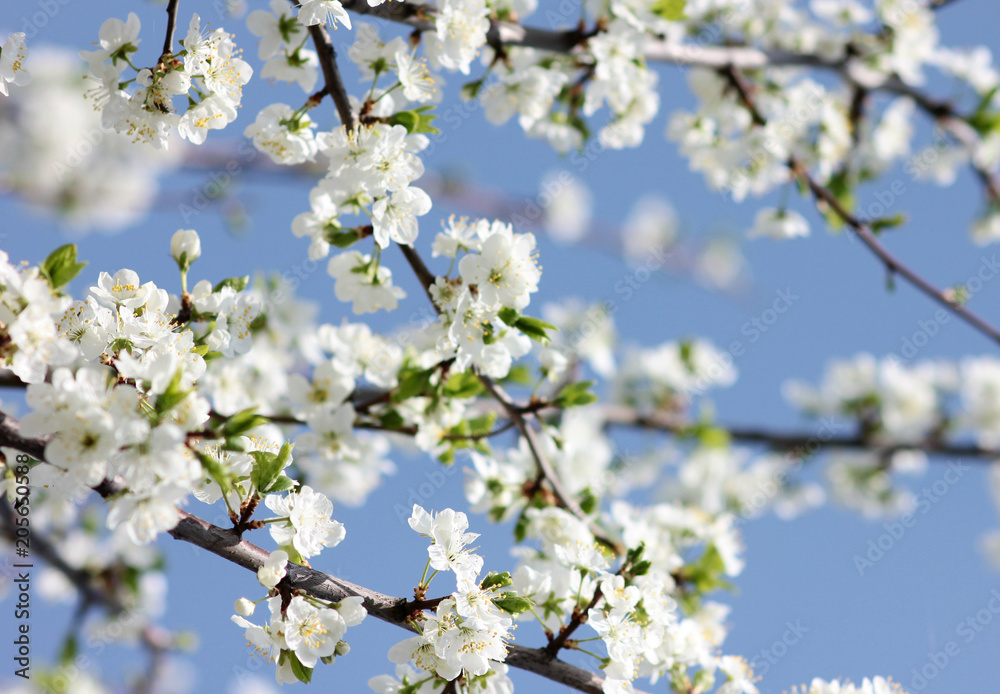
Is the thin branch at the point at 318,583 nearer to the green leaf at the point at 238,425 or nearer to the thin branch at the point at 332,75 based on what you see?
the green leaf at the point at 238,425

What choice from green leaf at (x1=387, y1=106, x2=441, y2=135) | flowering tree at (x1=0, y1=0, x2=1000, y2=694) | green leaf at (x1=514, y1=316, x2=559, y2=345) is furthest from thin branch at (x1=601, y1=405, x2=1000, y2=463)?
green leaf at (x1=387, y1=106, x2=441, y2=135)

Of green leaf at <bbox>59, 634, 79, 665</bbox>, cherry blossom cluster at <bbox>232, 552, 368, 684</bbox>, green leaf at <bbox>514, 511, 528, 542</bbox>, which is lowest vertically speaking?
green leaf at <bbox>59, 634, 79, 665</bbox>

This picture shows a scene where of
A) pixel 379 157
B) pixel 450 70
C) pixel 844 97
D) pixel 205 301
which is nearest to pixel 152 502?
pixel 205 301

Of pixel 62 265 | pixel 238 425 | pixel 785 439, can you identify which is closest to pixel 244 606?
pixel 238 425

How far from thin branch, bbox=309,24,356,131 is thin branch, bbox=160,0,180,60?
1.17 ft

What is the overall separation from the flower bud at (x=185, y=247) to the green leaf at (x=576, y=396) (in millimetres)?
1130

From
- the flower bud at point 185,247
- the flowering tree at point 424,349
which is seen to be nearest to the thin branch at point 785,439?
the flowering tree at point 424,349

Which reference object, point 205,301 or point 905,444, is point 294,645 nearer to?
point 205,301

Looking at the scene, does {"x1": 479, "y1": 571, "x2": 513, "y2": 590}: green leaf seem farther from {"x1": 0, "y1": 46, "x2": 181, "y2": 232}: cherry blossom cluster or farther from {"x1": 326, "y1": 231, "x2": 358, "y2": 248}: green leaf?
{"x1": 0, "y1": 46, "x2": 181, "y2": 232}: cherry blossom cluster

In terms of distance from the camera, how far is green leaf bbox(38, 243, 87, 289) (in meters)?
1.44

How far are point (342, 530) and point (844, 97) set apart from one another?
381 centimetres

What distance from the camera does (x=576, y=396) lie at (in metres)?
2.32

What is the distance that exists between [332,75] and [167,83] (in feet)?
1.35

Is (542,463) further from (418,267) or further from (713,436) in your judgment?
(713,436)
